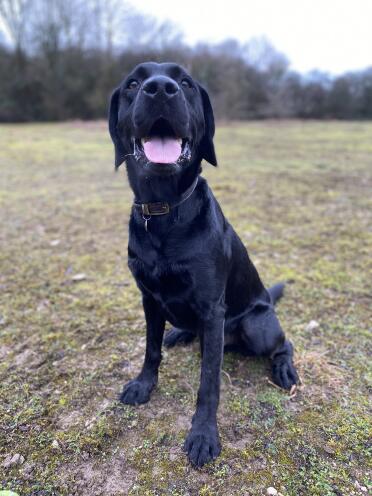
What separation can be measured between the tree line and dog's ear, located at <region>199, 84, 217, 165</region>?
20295mm

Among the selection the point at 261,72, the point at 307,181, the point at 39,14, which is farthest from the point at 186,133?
the point at 39,14

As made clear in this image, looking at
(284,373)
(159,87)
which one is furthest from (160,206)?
(284,373)

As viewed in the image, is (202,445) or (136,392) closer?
(202,445)

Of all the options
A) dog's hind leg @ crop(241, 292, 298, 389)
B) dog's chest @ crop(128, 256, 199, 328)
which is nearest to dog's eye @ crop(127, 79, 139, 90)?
dog's chest @ crop(128, 256, 199, 328)

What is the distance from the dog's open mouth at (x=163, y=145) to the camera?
6.09 ft

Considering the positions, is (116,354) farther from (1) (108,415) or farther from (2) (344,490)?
(2) (344,490)

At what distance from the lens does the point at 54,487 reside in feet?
5.84

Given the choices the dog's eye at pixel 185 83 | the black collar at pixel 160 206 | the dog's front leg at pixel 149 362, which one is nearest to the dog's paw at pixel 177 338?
the dog's front leg at pixel 149 362

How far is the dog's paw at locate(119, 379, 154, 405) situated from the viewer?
2.26m

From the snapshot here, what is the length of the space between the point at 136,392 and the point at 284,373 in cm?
88

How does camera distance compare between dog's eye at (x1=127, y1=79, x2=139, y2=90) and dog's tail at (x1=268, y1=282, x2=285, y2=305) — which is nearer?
dog's eye at (x1=127, y1=79, x2=139, y2=90)

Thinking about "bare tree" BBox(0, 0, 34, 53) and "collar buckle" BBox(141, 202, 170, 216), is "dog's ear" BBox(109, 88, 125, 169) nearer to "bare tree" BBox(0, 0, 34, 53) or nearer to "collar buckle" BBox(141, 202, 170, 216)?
"collar buckle" BBox(141, 202, 170, 216)

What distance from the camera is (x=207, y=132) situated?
2.22m

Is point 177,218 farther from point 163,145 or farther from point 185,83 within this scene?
point 185,83
